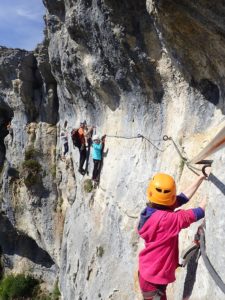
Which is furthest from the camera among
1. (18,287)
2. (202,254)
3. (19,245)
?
(19,245)

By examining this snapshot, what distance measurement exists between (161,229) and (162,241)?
0.56 ft

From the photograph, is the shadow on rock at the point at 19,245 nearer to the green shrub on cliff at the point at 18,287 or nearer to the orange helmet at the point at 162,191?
the green shrub on cliff at the point at 18,287

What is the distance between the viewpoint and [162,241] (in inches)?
200

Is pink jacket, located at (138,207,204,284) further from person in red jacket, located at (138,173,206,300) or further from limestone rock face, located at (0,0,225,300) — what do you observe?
limestone rock face, located at (0,0,225,300)

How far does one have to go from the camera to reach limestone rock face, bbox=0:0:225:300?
8.23m

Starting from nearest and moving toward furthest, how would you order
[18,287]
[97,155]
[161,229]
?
[161,229] < [97,155] < [18,287]

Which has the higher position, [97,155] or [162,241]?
[162,241]

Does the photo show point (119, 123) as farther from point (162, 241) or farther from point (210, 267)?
A: point (210, 267)

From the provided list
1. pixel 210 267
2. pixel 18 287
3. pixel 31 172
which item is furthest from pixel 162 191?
pixel 18 287

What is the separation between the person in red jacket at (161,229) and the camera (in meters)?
4.93

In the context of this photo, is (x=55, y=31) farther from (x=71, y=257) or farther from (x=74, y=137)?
(x=71, y=257)

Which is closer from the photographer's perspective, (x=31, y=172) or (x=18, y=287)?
(x=31, y=172)

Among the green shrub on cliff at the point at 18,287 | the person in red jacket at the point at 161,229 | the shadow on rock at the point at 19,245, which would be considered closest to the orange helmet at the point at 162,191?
the person in red jacket at the point at 161,229

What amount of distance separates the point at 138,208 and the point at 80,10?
7318 mm
